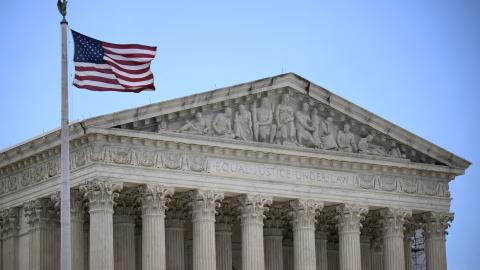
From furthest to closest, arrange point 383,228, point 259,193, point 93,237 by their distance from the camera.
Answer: point 383,228 < point 259,193 < point 93,237

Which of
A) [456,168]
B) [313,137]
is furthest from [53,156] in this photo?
[456,168]

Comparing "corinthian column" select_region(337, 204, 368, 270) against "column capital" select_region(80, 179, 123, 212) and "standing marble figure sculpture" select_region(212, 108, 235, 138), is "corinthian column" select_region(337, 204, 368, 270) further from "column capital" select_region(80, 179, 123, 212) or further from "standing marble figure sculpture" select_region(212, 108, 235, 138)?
"column capital" select_region(80, 179, 123, 212)

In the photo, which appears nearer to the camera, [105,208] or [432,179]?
[105,208]

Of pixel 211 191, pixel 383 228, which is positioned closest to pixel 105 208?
pixel 211 191

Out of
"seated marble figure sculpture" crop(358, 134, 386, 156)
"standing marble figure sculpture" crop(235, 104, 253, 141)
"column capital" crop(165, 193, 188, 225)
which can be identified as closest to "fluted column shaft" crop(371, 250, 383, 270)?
"seated marble figure sculpture" crop(358, 134, 386, 156)

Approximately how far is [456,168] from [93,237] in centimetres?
2316

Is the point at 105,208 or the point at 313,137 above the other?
the point at 313,137

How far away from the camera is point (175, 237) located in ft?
218

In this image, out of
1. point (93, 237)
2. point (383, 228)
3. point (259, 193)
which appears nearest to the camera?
point (93, 237)

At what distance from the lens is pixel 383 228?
69.9m

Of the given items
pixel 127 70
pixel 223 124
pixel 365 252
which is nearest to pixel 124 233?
pixel 223 124

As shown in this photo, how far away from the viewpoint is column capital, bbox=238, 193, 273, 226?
210 feet

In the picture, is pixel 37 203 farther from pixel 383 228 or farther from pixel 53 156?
pixel 383 228

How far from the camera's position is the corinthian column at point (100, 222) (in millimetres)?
58531
